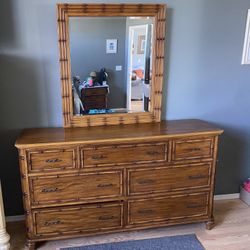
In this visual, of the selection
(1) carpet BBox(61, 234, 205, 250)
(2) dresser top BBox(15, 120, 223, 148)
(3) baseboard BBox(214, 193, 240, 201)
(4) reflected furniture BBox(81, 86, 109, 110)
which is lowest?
(1) carpet BBox(61, 234, 205, 250)

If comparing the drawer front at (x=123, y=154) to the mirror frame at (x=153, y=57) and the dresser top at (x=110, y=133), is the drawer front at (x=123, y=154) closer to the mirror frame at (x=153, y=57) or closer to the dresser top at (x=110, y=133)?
the dresser top at (x=110, y=133)

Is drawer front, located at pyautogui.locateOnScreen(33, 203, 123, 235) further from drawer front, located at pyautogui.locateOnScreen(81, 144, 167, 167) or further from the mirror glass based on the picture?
the mirror glass

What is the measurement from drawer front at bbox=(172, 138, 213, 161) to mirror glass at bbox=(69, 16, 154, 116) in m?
0.47

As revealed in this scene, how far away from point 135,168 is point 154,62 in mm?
885

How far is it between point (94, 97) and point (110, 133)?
37 cm

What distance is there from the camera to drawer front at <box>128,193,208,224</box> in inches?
91.9

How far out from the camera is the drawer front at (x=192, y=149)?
7.46ft

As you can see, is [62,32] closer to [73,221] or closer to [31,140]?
[31,140]

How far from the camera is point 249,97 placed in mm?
2803

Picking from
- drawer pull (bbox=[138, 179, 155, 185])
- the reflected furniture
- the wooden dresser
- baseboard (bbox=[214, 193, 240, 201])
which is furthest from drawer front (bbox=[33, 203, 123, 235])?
baseboard (bbox=[214, 193, 240, 201])

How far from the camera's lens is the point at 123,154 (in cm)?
218

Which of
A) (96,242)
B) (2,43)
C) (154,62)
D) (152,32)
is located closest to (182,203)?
(96,242)

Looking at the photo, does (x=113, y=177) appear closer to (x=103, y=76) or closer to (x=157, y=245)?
(x=157, y=245)

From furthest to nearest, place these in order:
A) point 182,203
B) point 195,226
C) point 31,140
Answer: point 195,226 < point 182,203 < point 31,140
